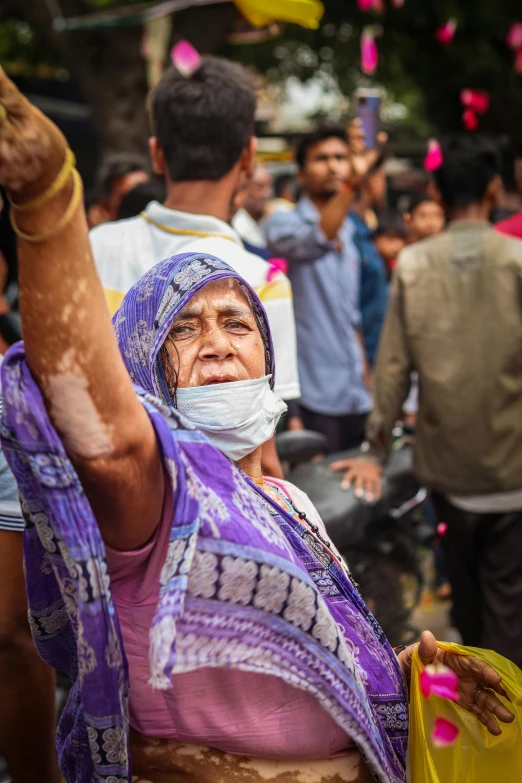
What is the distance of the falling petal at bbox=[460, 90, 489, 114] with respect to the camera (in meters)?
16.1

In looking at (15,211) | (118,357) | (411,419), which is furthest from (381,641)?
(411,419)

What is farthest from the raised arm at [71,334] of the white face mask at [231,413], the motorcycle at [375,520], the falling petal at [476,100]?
the falling petal at [476,100]

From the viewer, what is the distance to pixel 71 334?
1.28 m

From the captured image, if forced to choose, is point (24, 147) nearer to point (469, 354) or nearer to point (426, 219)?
point (469, 354)

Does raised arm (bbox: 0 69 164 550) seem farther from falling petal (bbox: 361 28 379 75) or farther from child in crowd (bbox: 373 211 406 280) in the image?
falling petal (bbox: 361 28 379 75)

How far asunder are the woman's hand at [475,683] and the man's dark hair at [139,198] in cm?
324

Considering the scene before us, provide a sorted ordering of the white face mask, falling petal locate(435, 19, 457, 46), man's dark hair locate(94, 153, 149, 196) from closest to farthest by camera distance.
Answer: the white face mask < man's dark hair locate(94, 153, 149, 196) < falling petal locate(435, 19, 457, 46)

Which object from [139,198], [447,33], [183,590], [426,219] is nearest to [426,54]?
[447,33]

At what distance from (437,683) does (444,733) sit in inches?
3.7

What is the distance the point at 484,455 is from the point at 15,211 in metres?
3.00

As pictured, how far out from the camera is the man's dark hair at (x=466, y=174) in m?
4.16

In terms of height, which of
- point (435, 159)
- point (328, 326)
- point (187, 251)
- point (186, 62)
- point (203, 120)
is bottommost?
point (328, 326)

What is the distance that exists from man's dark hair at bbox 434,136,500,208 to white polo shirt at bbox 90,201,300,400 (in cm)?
148

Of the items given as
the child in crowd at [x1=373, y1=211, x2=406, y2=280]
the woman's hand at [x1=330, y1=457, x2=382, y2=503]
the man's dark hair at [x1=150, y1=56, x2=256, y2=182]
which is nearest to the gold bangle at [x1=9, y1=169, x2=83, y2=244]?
the man's dark hair at [x1=150, y1=56, x2=256, y2=182]
